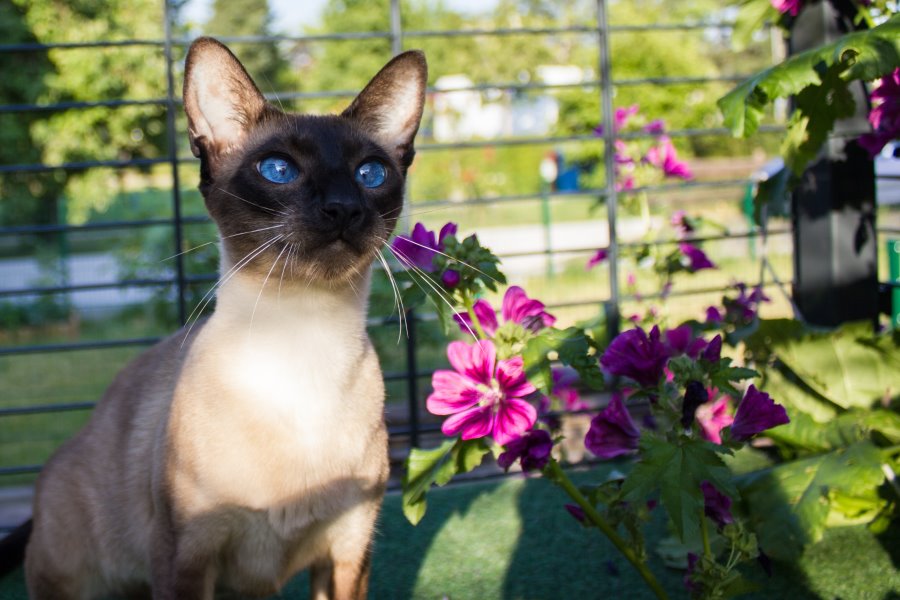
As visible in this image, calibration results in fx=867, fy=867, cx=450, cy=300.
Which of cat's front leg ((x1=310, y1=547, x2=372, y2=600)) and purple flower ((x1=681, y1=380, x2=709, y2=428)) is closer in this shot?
purple flower ((x1=681, y1=380, x2=709, y2=428))

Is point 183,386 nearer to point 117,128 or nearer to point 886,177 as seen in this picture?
point 886,177

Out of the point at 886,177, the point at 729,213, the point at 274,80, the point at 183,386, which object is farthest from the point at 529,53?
the point at 183,386

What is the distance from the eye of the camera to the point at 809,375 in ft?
8.69

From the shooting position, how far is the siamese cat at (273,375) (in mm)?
1709

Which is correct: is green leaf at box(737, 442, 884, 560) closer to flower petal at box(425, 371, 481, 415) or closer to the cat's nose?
flower petal at box(425, 371, 481, 415)

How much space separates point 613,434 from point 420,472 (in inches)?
16.9

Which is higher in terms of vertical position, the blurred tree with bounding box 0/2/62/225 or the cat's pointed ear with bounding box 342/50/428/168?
the blurred tree with bounding box 0/2/62/225

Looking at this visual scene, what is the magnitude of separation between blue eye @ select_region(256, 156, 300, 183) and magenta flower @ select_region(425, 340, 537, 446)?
485 mm

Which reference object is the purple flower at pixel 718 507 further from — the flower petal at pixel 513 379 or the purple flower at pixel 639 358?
the flower petal at pixel 513 379

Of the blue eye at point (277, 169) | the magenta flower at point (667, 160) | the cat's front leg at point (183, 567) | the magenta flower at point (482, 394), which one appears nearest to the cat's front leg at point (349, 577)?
the cat's front leg at point (183, 567)

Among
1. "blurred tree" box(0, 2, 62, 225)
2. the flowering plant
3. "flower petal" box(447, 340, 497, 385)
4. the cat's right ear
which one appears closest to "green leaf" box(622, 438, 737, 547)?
the flowering plant

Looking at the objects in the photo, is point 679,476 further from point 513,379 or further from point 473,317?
point 473,317

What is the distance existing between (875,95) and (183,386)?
81.4 inches

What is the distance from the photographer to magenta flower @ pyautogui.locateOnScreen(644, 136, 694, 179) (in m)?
3.70
